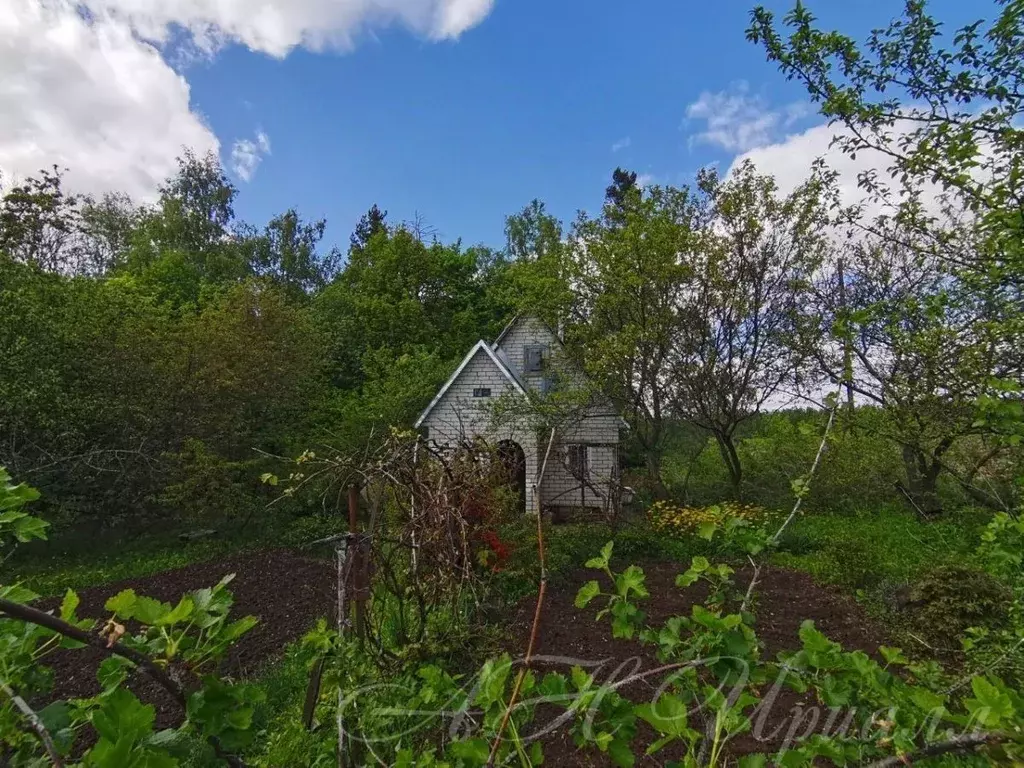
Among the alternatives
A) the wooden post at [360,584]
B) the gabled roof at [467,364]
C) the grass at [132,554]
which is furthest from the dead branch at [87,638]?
the gabled roof at [467,364]

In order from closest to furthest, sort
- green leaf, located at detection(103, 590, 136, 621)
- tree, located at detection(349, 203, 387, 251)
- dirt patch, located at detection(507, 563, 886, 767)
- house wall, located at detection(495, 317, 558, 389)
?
green leaf, located at detection(103, 590, 136, 621) → dirt patch, located at detection(507, 563, 886, 767) → house wall, located at detection(495, 317, 558, 389) → tree, located at detection(349, 203, 387, 251)

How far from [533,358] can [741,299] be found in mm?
5500

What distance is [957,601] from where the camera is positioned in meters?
4.91

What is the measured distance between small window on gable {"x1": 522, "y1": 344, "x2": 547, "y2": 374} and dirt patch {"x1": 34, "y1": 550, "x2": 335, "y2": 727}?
750cm

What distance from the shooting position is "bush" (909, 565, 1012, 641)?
4.78 metres

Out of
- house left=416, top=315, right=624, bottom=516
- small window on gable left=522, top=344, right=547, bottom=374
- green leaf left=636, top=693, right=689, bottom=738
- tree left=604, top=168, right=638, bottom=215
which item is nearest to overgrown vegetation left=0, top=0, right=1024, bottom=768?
green leaf left=636, top=693, right=689, bottom=738

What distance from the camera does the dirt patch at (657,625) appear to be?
11.1 ft

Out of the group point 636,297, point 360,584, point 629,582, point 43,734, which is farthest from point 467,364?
point 43,734

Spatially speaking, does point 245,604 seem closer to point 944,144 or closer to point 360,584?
point 360,584

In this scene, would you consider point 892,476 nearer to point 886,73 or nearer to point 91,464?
point 886,73

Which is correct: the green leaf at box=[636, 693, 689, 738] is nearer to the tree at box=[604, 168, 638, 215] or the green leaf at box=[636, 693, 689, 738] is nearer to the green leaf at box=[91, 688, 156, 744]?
the green leaf at box=[91, 688, 156, 744]

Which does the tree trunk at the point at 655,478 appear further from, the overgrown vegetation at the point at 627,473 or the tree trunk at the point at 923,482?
the tree trunk at the point at 923,482

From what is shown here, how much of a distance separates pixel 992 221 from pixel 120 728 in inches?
134

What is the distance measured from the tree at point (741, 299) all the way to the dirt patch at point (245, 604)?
8.52 m
